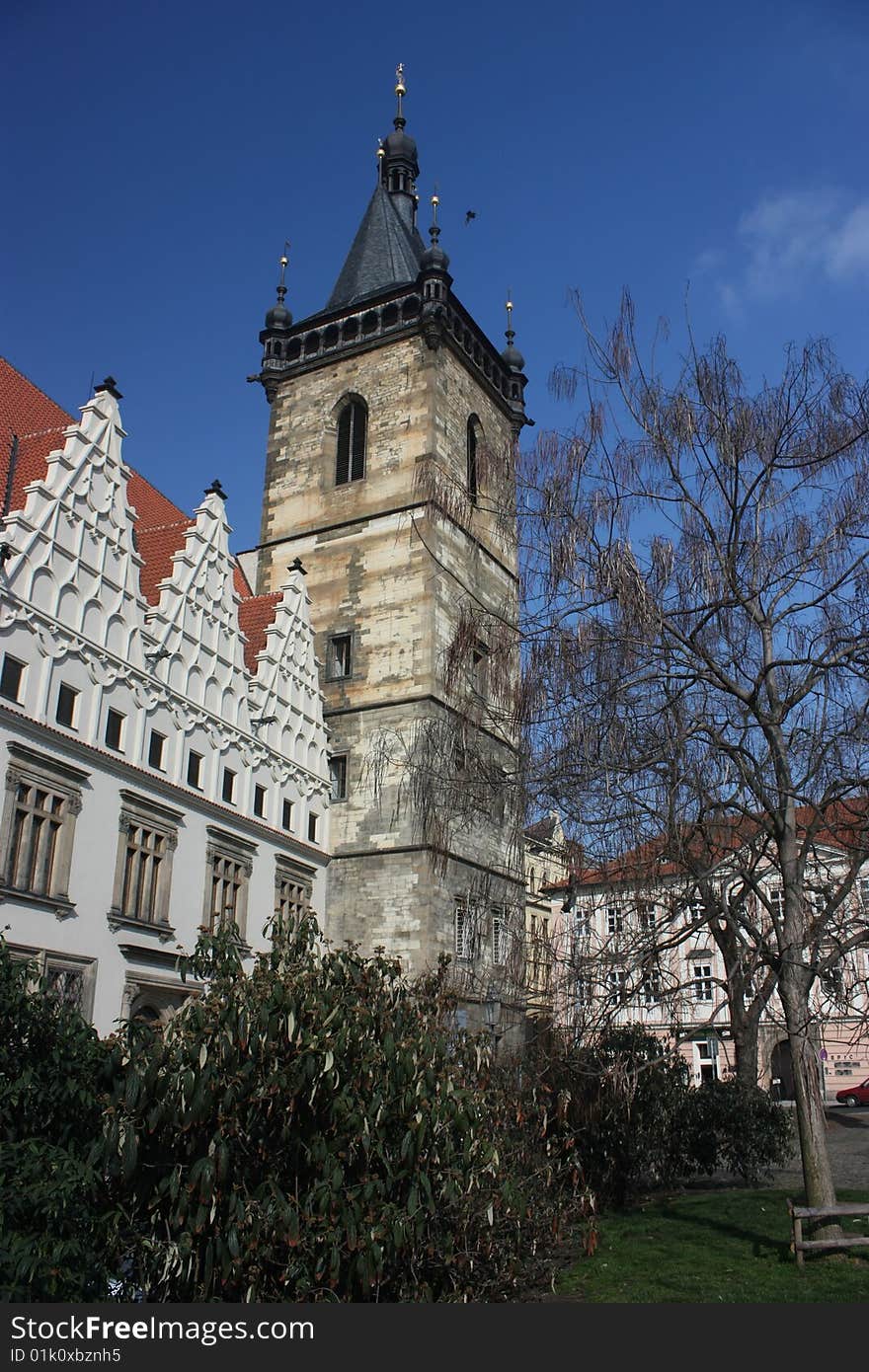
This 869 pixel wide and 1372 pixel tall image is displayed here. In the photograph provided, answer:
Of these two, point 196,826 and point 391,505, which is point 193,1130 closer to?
point 196,826

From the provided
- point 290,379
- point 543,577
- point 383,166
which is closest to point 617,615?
point 543,577

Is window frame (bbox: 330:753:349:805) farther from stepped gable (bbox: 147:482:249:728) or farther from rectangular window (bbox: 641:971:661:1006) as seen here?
rectangular window (bbox: 641:971:661:1006)

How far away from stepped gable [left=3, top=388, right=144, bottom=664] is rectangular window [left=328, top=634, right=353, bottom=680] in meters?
8.12

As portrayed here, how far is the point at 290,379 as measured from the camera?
3117cm

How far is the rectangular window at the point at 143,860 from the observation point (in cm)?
1695

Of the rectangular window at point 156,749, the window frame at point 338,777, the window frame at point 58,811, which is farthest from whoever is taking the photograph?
the window frame at point 338,777

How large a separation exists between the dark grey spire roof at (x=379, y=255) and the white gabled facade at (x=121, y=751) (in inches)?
509

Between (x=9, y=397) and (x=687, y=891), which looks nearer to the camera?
Result: (x=687, y=891)

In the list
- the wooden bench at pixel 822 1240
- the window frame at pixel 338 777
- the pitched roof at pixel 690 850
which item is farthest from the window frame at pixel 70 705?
the wooden bench at pixel 822 1240

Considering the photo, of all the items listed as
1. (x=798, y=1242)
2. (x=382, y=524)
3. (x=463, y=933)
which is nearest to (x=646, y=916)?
(x=463, y=933)

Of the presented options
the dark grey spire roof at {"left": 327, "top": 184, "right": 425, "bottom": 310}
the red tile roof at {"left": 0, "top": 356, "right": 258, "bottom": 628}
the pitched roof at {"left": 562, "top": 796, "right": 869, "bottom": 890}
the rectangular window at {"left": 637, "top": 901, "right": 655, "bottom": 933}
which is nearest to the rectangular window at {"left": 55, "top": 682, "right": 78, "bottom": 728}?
the red tile roof at {"left": 0, "top": 356, "right": 258, "bottom": 628}

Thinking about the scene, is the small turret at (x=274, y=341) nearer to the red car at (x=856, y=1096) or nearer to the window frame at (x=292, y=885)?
the window frame at (x=292, y=885)

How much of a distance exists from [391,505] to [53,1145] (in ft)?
71.0

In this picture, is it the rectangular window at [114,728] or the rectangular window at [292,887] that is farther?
the rectangular window at [292,887]
